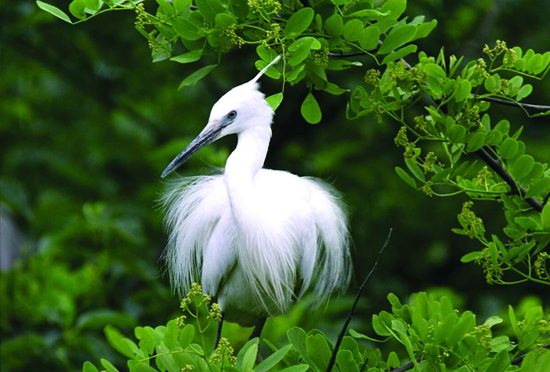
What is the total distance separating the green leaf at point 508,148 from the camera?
1.99 meters

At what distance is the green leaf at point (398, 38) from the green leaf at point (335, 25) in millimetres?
125

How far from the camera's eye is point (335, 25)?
196cm

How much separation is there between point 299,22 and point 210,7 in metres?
0.21

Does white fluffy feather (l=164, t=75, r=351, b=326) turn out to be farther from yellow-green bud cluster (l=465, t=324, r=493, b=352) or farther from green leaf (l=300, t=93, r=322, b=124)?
yellow-green bud cluster (l=465, t=324, r=493, b=352)

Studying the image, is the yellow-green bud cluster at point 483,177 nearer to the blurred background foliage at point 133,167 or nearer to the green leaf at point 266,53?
the green leaf at point 266,53

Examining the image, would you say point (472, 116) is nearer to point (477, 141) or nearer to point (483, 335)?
point (477, 141)

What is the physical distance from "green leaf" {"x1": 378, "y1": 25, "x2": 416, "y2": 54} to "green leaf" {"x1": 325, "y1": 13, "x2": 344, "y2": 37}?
12 centimetres

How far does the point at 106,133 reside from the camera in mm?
5645

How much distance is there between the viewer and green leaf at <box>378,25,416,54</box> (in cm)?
202

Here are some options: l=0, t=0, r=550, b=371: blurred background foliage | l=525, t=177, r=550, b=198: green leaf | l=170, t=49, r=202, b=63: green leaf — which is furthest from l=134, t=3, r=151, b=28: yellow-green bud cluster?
l=0, t=0, r=550, b=371: blurred background foliage

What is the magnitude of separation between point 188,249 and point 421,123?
1209 mm

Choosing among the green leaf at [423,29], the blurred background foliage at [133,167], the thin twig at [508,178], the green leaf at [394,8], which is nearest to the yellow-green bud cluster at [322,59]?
the green leaf at [394,8]

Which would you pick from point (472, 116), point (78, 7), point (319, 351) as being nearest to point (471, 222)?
point (472, 116)

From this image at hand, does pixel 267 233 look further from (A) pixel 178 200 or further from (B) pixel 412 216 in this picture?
(B) pixel 412 216
